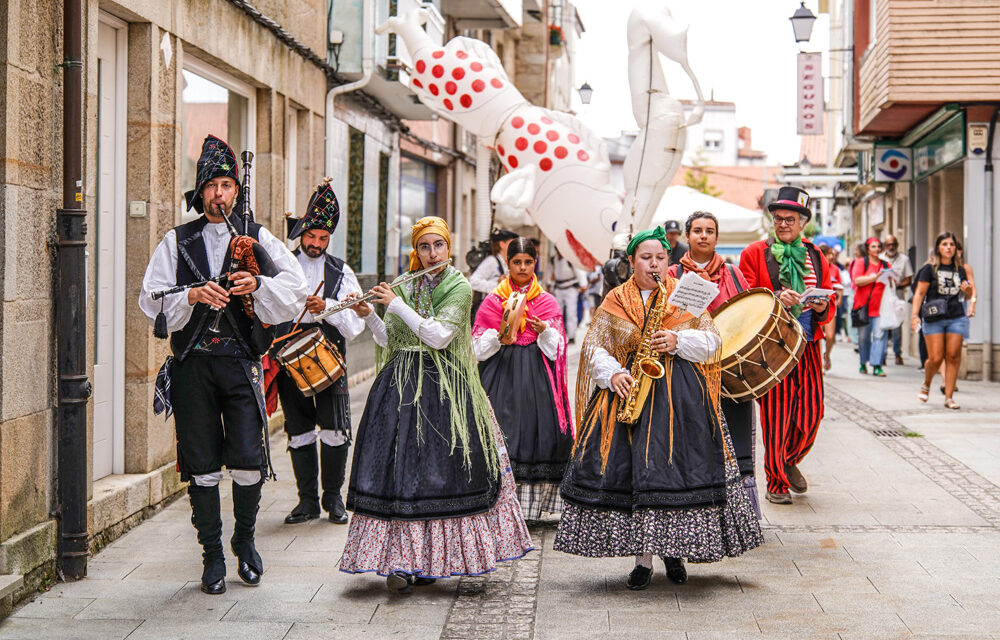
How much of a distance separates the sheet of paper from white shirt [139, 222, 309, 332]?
1698 millimetres

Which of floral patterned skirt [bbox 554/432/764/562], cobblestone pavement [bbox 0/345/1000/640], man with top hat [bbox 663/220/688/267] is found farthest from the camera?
man with top hat [bbox 663/220/688/267]

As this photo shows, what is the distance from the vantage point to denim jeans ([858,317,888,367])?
17156mm

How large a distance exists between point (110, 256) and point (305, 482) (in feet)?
5.72

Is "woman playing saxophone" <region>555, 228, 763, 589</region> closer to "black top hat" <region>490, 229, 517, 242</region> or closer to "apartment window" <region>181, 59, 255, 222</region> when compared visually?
"black top hat" <region>490, 229, 517, 242</region>

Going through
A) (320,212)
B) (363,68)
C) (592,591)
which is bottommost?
(592,591)

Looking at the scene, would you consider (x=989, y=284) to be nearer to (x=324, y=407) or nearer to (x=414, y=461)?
(x=324, y=407)

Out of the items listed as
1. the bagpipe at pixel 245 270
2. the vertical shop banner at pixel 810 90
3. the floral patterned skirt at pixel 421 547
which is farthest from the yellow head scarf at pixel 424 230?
the vertical shop banner at pixel 810 90

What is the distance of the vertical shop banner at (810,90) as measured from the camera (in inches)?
1065

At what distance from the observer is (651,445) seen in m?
5.80

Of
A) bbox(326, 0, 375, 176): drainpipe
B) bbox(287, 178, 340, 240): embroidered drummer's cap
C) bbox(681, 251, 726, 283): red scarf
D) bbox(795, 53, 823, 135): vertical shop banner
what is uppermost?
bbox(795, 53, 823, 135): vertical shop banner

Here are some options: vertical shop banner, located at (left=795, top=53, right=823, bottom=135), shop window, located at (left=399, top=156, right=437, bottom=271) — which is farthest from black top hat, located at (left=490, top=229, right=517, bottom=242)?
vertical shop banner, located at (left=795, top=53, right=823, bottom=135)

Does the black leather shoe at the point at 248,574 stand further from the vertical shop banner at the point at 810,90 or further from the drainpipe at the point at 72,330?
the vertical shop banner at the point at 810,90

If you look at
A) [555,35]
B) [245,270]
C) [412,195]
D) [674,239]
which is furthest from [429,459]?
[555,35]

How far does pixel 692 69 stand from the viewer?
473 inches
